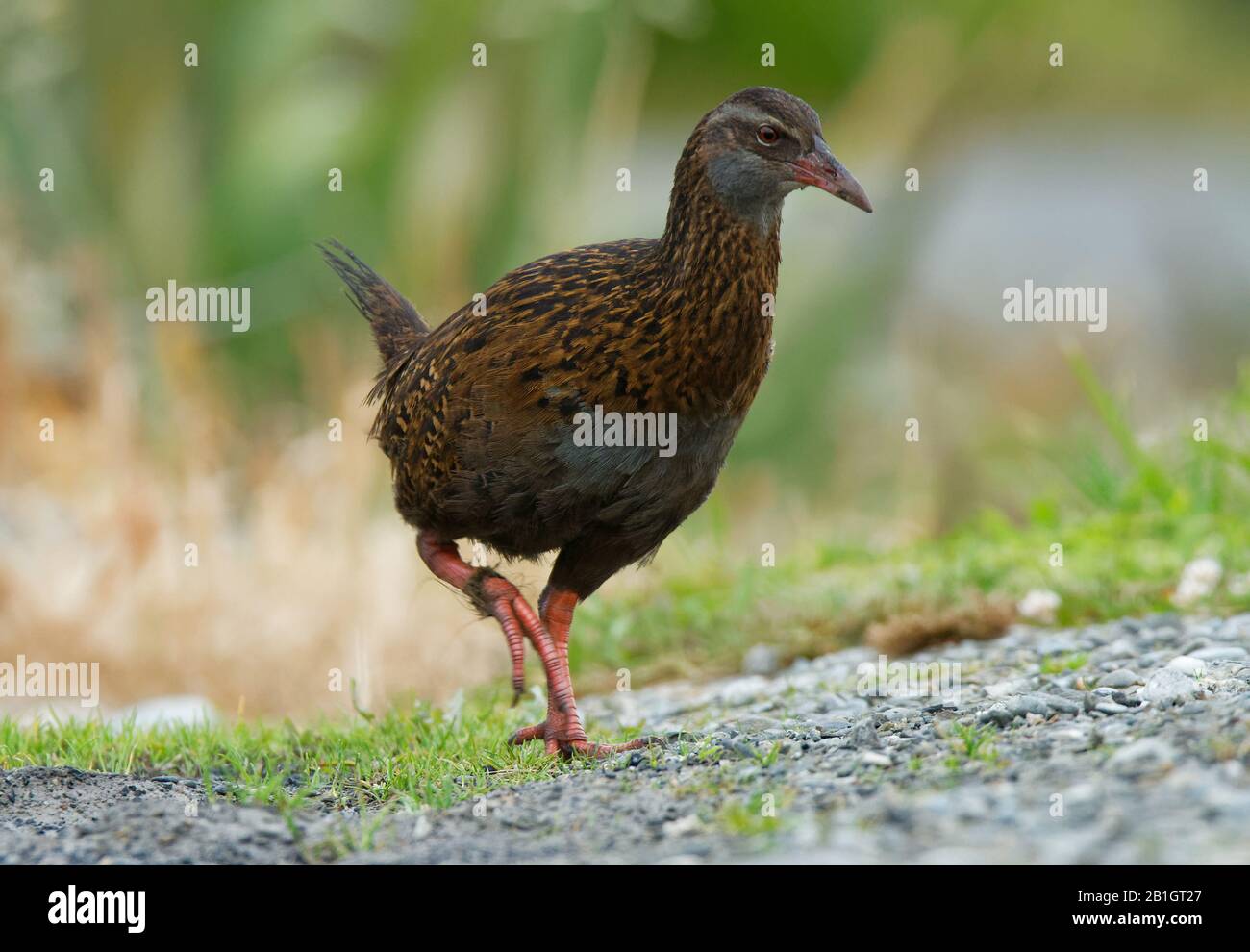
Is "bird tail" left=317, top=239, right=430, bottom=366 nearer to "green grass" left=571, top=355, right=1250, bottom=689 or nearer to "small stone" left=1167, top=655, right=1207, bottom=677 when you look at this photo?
"green grass" left=571, top=355, right=1250, bottom=689

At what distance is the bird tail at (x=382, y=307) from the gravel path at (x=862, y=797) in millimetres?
2105

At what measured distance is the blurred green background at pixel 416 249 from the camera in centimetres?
943

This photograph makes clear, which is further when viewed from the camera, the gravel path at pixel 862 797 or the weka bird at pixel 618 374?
the weka bird at pixel 618 374

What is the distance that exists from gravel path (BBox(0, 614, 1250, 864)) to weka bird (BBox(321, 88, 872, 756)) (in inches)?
29.4

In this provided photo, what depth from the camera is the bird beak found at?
16.1 ft

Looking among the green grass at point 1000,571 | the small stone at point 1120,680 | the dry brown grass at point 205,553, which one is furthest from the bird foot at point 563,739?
the dry brown grass at point 205,553

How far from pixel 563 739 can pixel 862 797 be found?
1585mm

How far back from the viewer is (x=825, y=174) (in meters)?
4.91

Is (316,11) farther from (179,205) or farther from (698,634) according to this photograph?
(698,634)

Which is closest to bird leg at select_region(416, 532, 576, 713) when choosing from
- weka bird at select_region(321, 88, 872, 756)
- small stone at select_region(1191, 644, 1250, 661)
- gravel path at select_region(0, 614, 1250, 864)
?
weka bird at select_region(321, 88, 872, 756)

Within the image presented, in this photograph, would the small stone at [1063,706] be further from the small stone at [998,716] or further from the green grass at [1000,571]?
the green grass at [1000,571]

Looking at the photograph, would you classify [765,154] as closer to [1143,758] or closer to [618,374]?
[618,374]

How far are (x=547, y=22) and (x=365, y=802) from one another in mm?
7807

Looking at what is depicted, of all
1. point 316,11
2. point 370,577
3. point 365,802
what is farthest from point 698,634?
point 316,11
